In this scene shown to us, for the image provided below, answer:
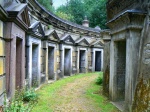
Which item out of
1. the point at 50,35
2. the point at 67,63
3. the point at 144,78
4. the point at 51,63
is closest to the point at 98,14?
the point at 67,63

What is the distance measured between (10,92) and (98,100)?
346cm

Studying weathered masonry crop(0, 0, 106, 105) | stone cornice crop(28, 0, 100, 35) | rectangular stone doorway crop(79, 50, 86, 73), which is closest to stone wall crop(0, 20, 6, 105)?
weathered masonry crop(0, 0, 106, 105)

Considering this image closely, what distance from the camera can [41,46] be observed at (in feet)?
36.0

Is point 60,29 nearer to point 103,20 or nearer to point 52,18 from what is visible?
point 52,18

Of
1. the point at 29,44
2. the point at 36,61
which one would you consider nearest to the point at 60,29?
the point at 36,61

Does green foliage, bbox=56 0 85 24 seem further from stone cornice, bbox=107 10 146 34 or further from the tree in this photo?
stone cornice, bbox=107 10 146 34

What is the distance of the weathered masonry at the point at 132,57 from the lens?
5121mm

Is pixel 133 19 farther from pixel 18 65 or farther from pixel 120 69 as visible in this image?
pixel 18 65

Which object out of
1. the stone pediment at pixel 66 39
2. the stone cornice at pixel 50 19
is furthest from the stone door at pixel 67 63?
the stone cornice at pixel 50 19

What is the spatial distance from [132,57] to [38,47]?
5.73 metres

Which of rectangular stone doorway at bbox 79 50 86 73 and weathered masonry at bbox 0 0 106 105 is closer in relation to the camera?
weathered masonry at bbox 0 0 106 105

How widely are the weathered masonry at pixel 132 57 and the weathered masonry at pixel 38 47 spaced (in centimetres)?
155

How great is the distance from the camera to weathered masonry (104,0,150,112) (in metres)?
5.12

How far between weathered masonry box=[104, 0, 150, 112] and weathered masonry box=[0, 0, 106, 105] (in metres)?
1.55
